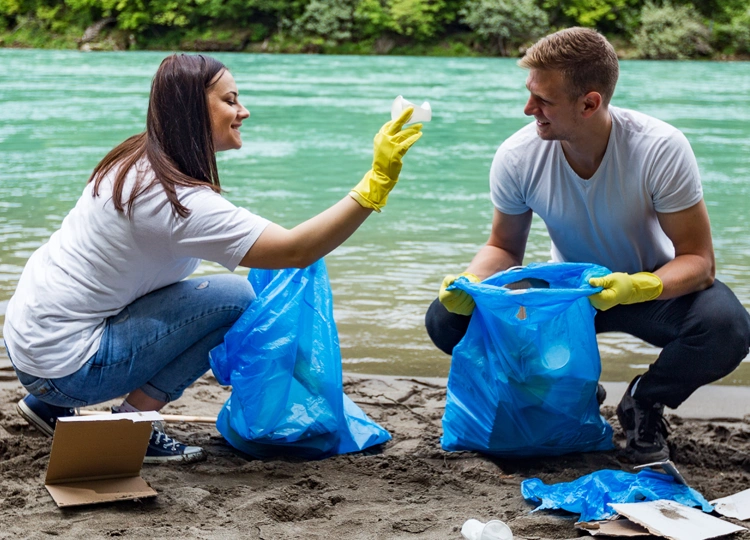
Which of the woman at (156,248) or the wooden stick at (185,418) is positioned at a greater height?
the woman at (156,248)

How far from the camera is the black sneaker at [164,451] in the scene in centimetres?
213

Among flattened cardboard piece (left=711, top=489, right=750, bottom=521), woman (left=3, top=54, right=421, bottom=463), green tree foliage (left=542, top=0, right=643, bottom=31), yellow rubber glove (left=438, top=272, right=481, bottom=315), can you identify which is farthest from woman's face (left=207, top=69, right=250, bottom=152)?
green tree foliage (left=542, top=0, right=643, bottom=31)

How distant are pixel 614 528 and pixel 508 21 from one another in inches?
1153

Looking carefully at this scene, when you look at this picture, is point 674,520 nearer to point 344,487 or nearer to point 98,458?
point 344,487

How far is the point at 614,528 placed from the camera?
66.0 inches

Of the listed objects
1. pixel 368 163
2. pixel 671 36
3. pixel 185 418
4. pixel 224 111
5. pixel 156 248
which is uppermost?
pixel 671 36

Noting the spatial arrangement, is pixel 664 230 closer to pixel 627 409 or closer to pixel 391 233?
pixel 627 409

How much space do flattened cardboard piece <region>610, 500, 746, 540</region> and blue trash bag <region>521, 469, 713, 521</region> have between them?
52 mm

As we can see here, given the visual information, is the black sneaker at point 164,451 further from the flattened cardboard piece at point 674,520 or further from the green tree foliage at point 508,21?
the green tree foliage at point 508,21

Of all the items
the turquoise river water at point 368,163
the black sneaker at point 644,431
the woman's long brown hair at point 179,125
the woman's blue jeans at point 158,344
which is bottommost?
the turquoise river water at point 368,163

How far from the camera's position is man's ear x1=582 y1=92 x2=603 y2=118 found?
85.0 inches

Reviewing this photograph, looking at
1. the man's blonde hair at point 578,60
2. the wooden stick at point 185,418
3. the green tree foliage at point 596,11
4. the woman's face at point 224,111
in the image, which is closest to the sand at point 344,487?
the wooden stick at point 185,418

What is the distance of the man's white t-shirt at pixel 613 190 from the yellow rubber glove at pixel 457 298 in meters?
0.32

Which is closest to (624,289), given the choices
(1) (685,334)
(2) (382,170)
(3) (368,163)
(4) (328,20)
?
(1) (685,334)
